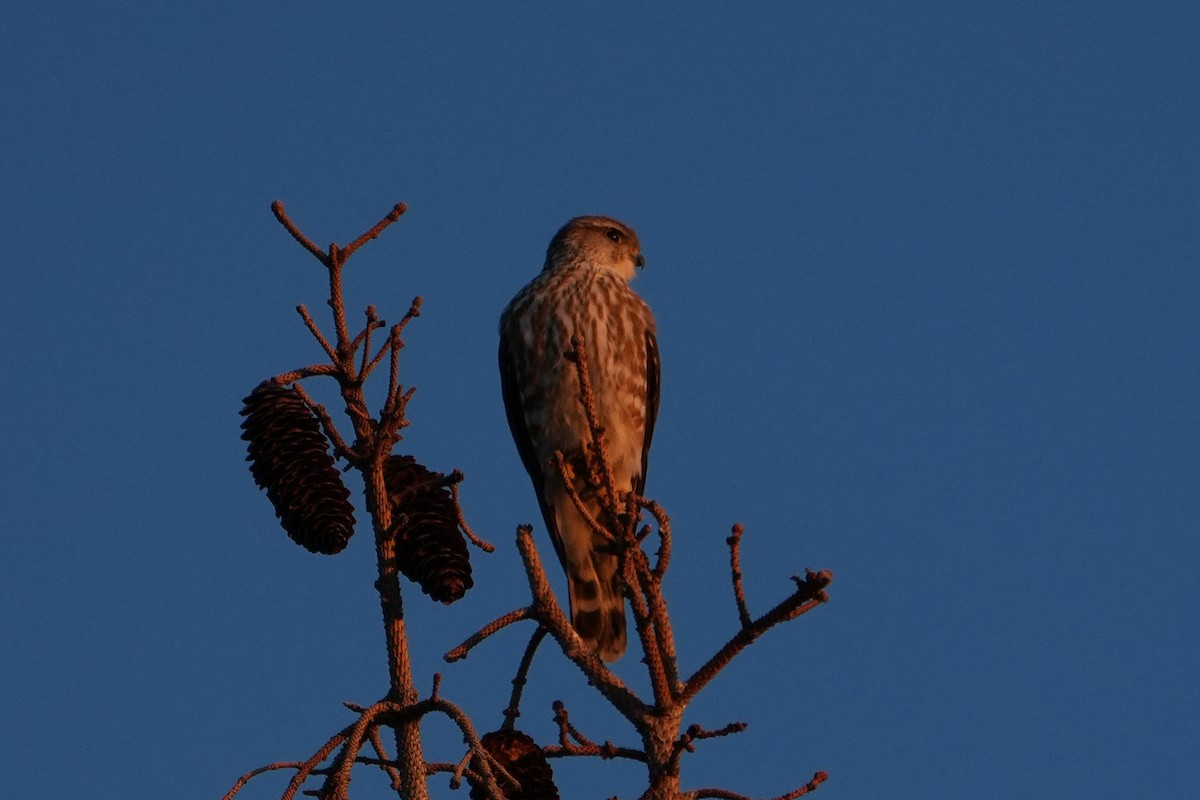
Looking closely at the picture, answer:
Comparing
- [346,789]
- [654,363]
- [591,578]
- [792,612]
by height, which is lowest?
[346,789]

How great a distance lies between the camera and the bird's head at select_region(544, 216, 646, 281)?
7.02 m

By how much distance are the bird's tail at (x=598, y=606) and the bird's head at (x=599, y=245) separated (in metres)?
1.69

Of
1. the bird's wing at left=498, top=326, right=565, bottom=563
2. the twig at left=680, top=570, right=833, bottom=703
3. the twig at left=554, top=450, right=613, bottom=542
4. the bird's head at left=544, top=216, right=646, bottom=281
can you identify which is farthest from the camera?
the bird's head at left=544, top=216, right=646, bottom=281

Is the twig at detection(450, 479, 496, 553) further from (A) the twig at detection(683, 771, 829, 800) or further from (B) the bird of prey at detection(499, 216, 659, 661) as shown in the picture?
(B) the bird of prey at detection(499, 216, 659, 661)

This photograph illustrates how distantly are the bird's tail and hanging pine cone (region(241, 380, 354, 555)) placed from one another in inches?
96.8

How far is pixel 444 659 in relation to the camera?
9.31 feet

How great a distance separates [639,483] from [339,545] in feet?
11.8

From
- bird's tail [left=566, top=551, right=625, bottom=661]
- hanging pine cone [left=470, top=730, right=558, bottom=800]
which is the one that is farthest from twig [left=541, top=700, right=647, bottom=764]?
bird's tail [left=566, top=551, right=625, bottom=661]

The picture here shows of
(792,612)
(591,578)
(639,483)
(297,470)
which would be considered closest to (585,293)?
(639,483)

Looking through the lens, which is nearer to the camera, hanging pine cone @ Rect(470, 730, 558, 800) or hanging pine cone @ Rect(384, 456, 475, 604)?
hanging pine cone @ Rect(470, 730, 558, 800)

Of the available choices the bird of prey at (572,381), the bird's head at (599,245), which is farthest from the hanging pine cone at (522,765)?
the bird's head at (599,245)

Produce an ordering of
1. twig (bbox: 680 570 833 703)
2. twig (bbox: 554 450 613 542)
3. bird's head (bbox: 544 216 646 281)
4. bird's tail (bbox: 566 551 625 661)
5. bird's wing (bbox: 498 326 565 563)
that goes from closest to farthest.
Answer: twig (bbox: 680 570 833 703) → twig (bbox: 554 450 613 542) → bird's tail (bbox: 566 551 625 661) → bird's wing (bbox: 498 326 565 563) → bird's head (bbox: 544 216 646 281)

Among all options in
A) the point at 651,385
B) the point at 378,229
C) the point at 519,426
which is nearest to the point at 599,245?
the point at 651,385

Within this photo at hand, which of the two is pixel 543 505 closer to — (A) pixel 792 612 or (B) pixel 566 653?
(B) pixel 566 653
